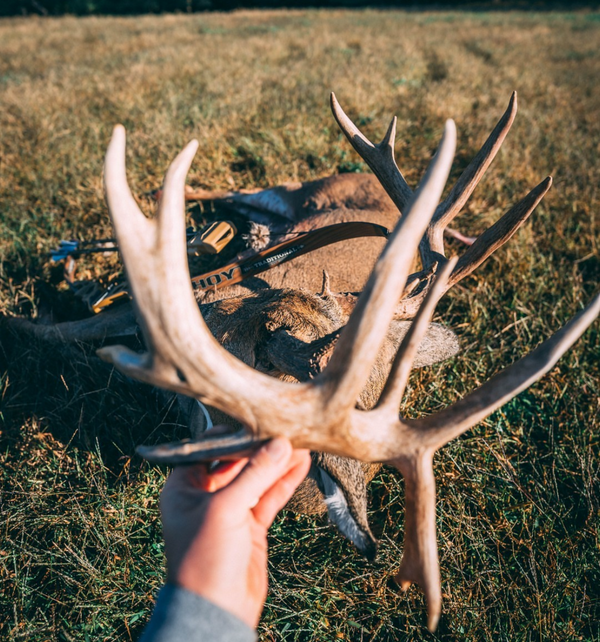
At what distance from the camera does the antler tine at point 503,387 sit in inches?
53.5

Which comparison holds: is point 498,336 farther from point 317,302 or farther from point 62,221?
point 62,221

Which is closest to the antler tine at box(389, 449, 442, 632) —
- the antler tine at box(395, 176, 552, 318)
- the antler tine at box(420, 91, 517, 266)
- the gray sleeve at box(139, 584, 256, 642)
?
the gray sleeve at box(139, 584, 256, 642)

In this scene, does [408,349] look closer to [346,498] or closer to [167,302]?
[346,498]

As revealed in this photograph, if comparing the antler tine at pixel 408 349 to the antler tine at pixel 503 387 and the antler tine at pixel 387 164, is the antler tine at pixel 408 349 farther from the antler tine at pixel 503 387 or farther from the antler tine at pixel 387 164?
the antler tine at pixel 387 164

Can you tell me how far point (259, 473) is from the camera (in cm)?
140

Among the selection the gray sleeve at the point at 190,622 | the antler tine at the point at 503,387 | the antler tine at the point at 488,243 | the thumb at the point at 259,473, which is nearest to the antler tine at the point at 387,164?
the antler tine at the point at 488,243

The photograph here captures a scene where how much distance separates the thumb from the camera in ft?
4.59

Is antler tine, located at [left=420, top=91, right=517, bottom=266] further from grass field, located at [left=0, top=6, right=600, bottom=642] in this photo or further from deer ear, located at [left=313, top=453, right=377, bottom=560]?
deer ear, located at [left=313, top=453, right=377, bottom=560]

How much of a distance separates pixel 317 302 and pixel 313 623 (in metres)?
1.66

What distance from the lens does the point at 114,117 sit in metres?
5.57

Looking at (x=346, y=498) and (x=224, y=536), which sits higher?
(x=224, y=536)

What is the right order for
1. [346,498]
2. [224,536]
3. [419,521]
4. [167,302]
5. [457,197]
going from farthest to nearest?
[457,197] < [346,498] < [419,521] < [224,536] < [167,302]

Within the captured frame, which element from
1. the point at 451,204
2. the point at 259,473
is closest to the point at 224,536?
the point at 259,473

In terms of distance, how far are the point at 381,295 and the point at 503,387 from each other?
1.86ft
